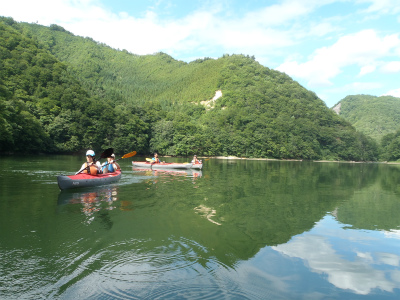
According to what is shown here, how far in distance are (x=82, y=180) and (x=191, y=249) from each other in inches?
373

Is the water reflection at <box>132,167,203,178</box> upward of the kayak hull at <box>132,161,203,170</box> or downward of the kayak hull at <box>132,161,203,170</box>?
downward

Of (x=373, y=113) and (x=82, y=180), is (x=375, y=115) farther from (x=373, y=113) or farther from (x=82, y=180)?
(x=82, y=180)

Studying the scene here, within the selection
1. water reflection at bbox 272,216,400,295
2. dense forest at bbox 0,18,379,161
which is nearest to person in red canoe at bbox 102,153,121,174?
water reflection at bbox 272,216,400,295

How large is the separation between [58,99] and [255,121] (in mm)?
53659

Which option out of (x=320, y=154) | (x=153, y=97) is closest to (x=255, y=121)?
(x=320, y=154)

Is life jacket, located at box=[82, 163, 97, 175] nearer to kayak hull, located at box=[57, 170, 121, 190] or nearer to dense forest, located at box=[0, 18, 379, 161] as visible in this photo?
kayak hull, located at box=[57, 170, 121, 190]

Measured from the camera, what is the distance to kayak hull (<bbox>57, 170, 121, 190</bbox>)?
1379cm

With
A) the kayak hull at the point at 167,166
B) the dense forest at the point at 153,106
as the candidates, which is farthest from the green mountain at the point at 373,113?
the kayak hull at the point at 167,166

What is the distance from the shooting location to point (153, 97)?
119375mm

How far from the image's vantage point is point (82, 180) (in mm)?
14594

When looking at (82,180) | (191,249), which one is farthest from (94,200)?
(191,249)

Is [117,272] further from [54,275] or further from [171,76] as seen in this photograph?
[171,76]

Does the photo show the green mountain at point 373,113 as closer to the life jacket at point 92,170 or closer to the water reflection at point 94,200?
the life jacket at point 92,170

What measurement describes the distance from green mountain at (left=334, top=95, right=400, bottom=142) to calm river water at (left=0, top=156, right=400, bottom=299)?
5058 inches
